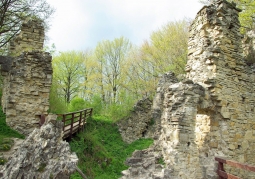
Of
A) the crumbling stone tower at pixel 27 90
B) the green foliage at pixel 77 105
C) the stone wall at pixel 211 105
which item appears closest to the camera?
the stone wall at pixel 211 105

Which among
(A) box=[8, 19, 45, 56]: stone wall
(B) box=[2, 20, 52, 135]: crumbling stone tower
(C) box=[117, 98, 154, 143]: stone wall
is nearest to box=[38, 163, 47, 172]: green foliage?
(B) box=[2, 20, 52, 135]: crumbling stone tower

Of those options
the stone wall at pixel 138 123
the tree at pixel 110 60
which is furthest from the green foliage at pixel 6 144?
the tree at pixel 110 60

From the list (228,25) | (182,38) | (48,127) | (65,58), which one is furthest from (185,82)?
(65,58)

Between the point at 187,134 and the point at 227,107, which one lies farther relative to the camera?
the point at 227,107

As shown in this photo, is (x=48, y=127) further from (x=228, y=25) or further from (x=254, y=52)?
(x=254, y=52)

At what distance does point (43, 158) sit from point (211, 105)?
4.87 metres

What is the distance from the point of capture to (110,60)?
78.1 ft

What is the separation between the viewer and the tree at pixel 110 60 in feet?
76.4

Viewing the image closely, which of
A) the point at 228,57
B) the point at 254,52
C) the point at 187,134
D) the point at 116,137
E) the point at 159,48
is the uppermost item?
the point at 159,48

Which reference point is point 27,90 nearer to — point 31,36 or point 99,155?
point 31,36

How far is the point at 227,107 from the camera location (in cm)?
659

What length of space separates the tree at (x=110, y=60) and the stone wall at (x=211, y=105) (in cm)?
1602

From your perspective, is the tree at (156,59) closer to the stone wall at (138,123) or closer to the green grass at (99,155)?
the stone wall at (138,123)

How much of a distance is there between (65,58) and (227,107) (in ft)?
65.3
